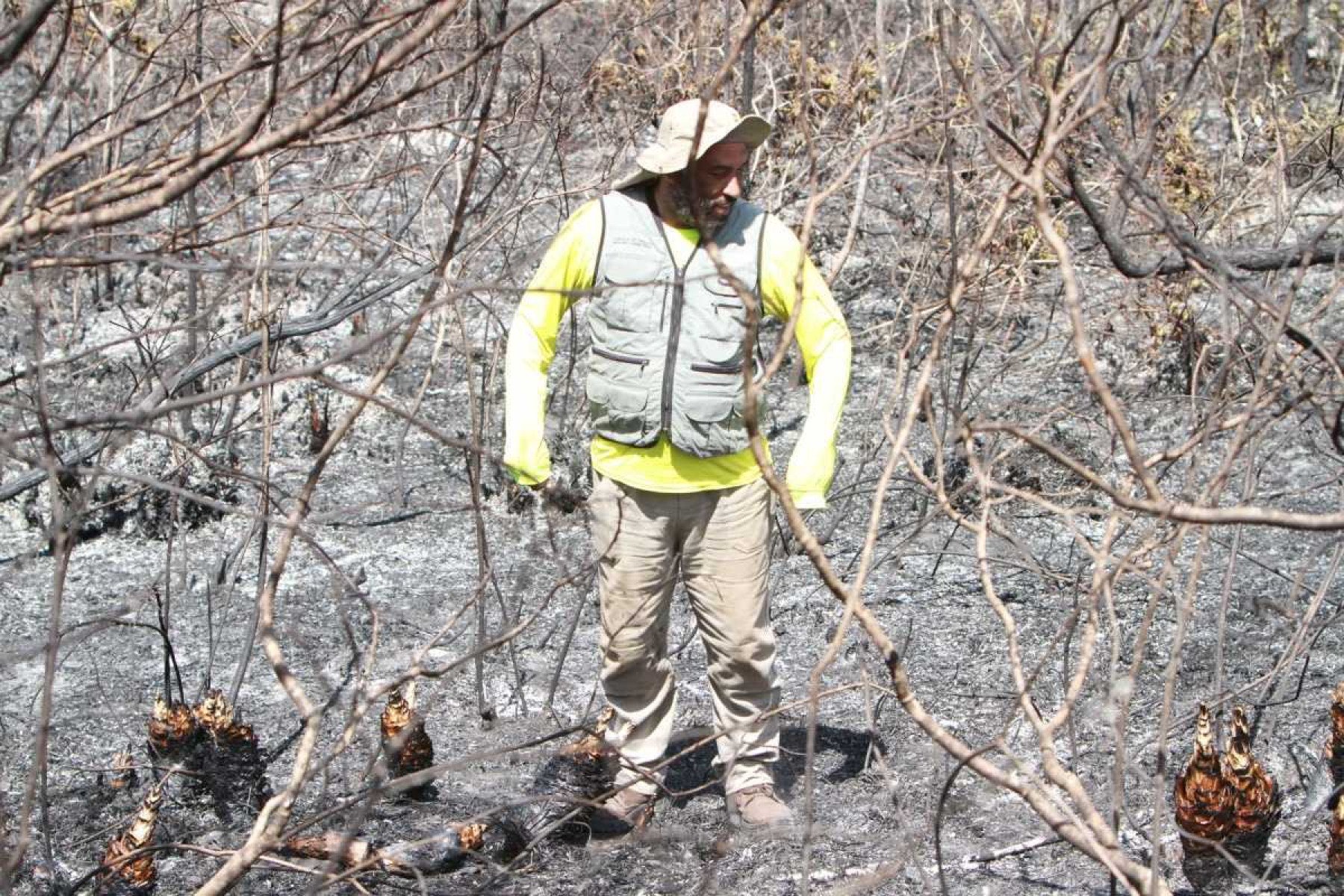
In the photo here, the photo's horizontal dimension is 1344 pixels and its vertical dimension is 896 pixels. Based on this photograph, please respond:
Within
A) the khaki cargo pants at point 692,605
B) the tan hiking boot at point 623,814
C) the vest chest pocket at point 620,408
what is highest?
the vest chest pocket at point 620,408

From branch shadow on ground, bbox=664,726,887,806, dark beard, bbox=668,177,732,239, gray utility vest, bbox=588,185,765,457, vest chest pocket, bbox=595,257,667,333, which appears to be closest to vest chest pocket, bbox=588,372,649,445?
gray utility vest, bbox=588,185,765,457

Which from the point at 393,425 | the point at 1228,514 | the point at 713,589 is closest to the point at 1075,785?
the point at 1228,514

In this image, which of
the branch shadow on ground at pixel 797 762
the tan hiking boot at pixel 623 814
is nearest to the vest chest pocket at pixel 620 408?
the tan hiking boot at pixel 623 814

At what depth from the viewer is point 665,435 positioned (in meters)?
3.48

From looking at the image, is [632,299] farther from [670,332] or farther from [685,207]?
[685,207]

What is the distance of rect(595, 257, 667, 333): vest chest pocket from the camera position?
11.1ft

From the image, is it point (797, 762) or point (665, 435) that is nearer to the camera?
point (665, 435)

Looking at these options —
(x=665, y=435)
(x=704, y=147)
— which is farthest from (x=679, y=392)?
(x=704, y=147)

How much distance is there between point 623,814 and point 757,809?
13.0 inches

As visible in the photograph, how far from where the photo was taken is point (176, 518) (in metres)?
5.06

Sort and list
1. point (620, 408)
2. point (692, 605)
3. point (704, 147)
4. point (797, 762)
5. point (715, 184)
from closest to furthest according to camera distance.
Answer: point (704, 147), point (715, 184), point (620, 408), point (692, 605), point (797, 762)

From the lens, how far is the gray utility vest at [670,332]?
339 centimetres

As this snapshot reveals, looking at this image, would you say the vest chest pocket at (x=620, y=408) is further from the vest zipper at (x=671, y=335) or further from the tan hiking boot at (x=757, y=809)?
the tan hiking boot at (x=757, y=809)

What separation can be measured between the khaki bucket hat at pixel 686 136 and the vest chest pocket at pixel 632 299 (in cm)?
21
